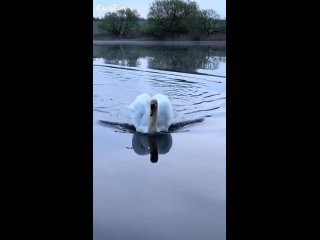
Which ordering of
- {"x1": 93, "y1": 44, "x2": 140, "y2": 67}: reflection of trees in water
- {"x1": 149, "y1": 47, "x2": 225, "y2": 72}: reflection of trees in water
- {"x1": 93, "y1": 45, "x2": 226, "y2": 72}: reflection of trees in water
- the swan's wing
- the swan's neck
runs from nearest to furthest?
1. the swan's neck
2. the swan's wing
3. {"x1": 149, "y1": 47, "x2": 225, "y2": 72}: reflection of trees in water
4. {"x1": 93, "y1": 45, "x2": 226, "y2": 72}: reflection of trees in water
5. {"x1": 93, "y1": 44, "x2": 140, "y2": 67}: reflection of trees in water

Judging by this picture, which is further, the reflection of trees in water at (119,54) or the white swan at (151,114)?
the reflection of trees in water at (119,54)

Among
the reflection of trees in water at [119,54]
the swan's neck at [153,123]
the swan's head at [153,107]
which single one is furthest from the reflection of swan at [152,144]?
the reflection of trees in water at [119,54]

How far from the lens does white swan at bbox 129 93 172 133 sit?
5.95m

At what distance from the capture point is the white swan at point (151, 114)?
595 cm

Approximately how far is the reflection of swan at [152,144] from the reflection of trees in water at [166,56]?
546cm

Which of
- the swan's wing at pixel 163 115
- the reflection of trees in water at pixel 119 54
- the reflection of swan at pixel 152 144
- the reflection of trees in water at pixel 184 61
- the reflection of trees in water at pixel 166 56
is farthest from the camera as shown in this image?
the reflection of trees in water at pixel 119 54

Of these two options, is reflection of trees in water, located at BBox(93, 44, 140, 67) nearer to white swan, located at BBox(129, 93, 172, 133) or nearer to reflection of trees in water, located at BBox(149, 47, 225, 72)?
reflection of trees in water, located at BBox(149, 47, 225, 72)

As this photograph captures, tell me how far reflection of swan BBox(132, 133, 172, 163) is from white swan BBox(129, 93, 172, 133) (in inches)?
4.6

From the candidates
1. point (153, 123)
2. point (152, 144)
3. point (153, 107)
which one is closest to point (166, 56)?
point (153, 107)

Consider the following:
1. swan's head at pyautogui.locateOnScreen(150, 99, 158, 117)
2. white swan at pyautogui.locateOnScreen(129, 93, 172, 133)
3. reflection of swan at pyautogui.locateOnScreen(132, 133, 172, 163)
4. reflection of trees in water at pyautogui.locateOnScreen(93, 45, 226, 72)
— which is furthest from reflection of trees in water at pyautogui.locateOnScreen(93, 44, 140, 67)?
reflection of swan at pyautogui.locateOnScreen(132, 133, 172, 163)

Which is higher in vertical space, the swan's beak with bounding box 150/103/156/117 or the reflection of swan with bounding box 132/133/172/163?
the swan's beak with bounding box 150/103/156/117

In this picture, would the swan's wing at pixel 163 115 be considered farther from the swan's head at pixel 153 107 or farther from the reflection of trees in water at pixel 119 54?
the reflection of trees in water at pixel 119 54
